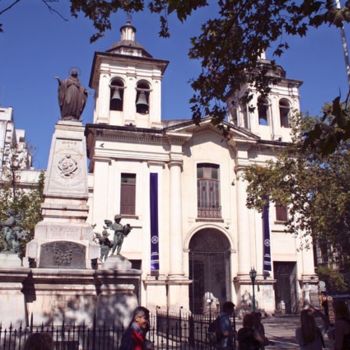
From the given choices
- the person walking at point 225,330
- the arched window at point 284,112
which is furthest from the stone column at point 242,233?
the person walking at point 225,330

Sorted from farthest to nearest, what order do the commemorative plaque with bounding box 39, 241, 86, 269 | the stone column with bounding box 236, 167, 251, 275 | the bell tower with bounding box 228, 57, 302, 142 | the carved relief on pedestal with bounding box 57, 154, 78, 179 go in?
the bell tower with bounding box 228, 57, 302, 142 → the stone column with bounding box 236, 167, 251, 275 → the carved relief on pedestal with bounding box 57, 154, 78, 179 → the commemorative plaque with bounding box 39, 241, 86, 269

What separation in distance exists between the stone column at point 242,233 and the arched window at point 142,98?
7.03 meters

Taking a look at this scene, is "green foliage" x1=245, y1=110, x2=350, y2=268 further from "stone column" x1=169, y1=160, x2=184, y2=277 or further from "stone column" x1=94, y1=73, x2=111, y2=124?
"stone column" x1=94, y1=73, x2=111, y2=124

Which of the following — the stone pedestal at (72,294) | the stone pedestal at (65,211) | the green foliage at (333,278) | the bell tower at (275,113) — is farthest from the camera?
the green foliage at (333,278)

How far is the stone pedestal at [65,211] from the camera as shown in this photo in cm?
1152

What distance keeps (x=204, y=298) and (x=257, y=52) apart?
69.2ft

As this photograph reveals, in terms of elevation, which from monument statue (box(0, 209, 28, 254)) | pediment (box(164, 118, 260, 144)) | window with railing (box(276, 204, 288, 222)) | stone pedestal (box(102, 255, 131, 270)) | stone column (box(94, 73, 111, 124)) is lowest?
stone pedestal (box(102, 255, 131, 270))

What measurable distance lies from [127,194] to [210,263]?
678cm

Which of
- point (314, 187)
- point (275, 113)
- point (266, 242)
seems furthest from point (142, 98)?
point (314, 187)

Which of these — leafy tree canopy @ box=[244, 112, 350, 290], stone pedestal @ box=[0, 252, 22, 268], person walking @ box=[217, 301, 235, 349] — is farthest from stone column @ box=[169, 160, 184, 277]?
person walking @ box=[217, 301, 235, 349]

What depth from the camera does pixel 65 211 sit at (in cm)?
1259

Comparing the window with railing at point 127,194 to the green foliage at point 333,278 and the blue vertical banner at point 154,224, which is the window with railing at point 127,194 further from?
the green foliage at point 333,278

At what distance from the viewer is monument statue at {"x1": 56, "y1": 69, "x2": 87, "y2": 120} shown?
13.9m

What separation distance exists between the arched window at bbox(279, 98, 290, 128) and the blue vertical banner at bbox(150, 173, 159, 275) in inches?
413
